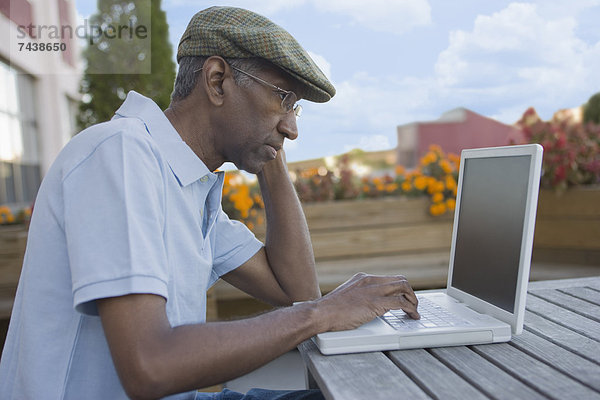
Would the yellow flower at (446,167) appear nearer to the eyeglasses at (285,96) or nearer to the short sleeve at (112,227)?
the eyeglasses at (285,96)

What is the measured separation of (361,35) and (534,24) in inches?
58.3

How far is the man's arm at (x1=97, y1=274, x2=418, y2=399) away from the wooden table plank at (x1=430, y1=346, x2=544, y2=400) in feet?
0.89

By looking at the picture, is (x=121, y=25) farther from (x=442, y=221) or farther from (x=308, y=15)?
(x=442, y=221)

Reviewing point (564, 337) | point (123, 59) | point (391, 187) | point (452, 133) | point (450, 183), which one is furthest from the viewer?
point (123, 59)

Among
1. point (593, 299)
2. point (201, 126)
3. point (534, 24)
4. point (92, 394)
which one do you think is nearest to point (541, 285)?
point (593, 299)

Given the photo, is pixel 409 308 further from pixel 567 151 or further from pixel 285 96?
pixel 567 151

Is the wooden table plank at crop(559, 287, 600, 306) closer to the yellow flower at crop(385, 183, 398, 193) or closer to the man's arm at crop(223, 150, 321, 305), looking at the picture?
the man's arm at crop(223, 150, 321, 305)

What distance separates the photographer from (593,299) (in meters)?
1.45

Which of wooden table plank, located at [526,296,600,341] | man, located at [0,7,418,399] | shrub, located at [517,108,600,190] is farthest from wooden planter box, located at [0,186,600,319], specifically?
man, located at [0,7,418,399]

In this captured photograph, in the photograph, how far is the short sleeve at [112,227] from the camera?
870 mm

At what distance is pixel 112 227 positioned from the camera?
2.93 ft

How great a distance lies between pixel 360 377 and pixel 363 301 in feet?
0.83

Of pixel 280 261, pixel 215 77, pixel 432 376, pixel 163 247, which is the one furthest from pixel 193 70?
pixel 432 376

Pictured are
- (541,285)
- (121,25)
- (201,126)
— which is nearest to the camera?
(201,126)
